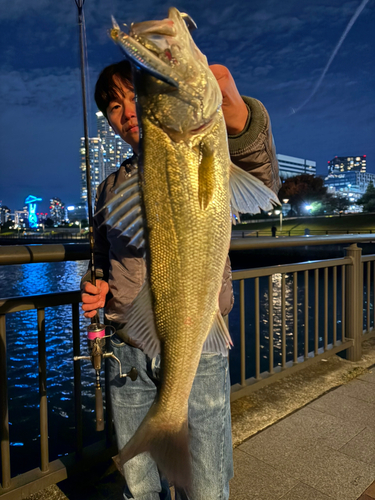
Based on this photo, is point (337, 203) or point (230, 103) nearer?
point (230, 103)

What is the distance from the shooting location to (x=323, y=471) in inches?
111

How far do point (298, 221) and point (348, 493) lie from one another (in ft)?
224

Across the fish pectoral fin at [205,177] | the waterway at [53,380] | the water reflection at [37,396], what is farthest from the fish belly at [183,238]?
the waterway at [53,380]

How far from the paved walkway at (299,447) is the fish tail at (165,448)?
144 cm

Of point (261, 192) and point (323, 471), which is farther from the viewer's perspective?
point (323, 471)

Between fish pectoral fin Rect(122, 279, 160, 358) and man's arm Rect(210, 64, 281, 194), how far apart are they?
740 mm

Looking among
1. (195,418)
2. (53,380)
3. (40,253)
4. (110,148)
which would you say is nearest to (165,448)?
(195,418)

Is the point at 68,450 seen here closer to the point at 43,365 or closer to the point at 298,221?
the point at 43,365

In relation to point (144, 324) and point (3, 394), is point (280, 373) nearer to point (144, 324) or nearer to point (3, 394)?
point (3, 394)

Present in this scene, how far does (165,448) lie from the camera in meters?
1.48

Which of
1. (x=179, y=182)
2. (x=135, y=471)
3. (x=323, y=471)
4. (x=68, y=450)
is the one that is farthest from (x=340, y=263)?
(x=68, y=450)

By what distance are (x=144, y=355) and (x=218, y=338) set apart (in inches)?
20.5

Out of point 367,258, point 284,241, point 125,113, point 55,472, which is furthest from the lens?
point 367,258

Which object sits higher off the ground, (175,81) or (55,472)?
(175,81)
